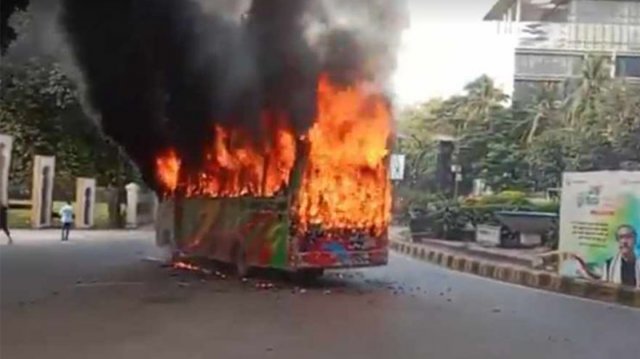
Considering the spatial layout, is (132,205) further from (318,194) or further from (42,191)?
(318,194)

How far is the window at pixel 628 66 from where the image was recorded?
17.8 meters

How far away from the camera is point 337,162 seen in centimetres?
1245

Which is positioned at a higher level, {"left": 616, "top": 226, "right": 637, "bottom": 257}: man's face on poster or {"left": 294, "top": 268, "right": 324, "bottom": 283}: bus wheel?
{"left": 616, "top": 226, "right": 637, "bottom": 257}: man's face on poster

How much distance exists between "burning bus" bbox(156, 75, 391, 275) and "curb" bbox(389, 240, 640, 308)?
264cm

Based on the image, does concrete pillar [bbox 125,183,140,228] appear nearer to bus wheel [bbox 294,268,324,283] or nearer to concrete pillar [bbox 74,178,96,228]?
concrete pillar [bbox 74,178,96,228]

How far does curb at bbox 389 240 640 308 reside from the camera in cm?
1202

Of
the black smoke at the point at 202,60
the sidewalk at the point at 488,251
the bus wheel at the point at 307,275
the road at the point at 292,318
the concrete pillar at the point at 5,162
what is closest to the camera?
the road at the point at 292,318

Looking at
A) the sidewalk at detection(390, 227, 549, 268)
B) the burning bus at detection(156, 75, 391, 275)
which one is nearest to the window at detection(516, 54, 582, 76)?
the sidewalk at detection(390, 227, 549, 268)

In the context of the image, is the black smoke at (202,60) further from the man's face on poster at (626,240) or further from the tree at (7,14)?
the man's face on poster at (626,240)

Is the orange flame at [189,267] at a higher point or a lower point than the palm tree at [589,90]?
lower

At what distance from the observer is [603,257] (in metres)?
12.8

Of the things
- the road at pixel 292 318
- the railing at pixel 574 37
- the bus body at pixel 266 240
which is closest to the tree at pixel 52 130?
the bus body at pixel 266 240

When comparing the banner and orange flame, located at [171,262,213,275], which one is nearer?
the banner

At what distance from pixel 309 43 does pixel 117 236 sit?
481 inches
